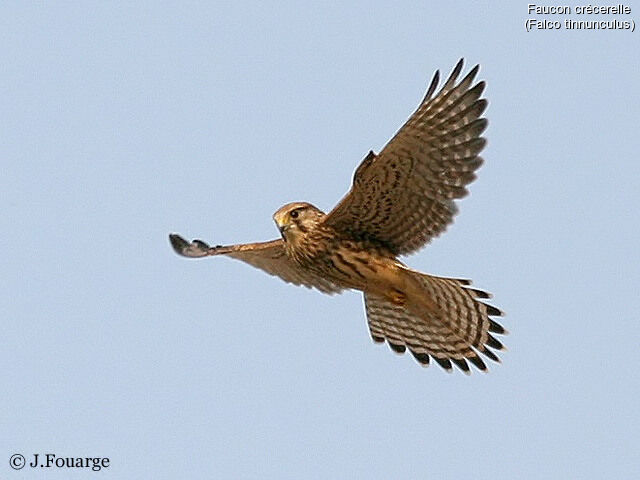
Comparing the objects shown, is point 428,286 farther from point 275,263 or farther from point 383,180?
point 275,263

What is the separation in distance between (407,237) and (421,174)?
671 millimetres

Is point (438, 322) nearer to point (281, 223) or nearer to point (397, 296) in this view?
point (397, 296)

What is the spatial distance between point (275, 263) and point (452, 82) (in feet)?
9.59

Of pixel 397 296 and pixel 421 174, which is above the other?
pixel 421 174

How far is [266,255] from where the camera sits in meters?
12.0

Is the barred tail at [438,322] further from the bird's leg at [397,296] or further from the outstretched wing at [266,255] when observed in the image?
the outstretched wing at [266,255]

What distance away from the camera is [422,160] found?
1023 cm

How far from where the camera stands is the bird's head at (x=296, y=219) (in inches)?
423

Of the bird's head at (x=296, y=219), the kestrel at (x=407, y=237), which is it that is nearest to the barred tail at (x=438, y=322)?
the kestrel at (x=407, y=237)

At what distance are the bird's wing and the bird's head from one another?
14 cm

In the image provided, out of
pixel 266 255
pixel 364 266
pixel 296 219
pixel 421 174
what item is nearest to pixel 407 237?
pixel 364 266

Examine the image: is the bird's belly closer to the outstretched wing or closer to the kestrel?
the kestrel

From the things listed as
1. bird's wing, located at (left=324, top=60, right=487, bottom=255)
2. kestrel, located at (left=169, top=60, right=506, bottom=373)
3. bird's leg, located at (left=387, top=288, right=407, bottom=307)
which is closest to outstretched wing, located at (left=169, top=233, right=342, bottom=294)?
kestrel, located at (left=169, top=60, right=506, bottom=373)

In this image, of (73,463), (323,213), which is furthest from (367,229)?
(73,463)
